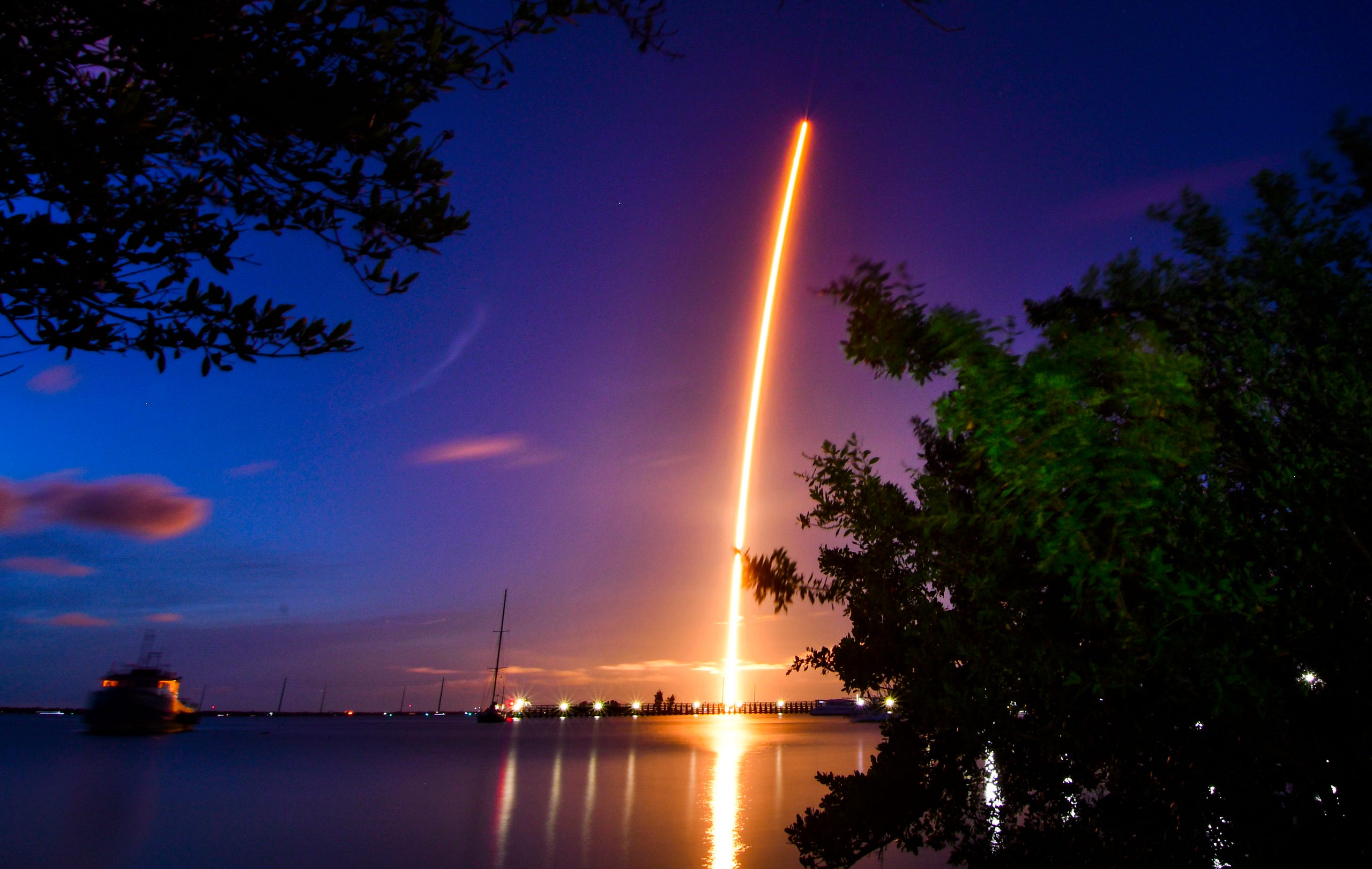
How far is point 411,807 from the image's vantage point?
79.5 feet

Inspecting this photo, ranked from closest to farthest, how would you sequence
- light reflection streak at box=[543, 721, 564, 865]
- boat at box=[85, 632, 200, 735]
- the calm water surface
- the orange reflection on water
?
the orange reflection on water < the calm water surface < light reflection streak at box=[543, 721, 564, 865] < boat at box=[85, 632, 200, 735]

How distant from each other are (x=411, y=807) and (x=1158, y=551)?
2617cm

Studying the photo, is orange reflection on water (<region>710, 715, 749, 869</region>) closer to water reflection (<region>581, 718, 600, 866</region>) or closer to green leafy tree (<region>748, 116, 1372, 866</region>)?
water reflection (<region>581, 718, 600, 866</region>)

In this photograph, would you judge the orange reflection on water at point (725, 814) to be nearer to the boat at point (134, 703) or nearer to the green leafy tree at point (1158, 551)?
the green leafy tree at point (1158, 551)

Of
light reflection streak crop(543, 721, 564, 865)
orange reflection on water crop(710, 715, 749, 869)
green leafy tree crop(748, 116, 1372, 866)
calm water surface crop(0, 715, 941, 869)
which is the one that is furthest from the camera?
light reflection streak crop(543, 721, 564, 865)

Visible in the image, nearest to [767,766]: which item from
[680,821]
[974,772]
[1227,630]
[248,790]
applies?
[680,821]

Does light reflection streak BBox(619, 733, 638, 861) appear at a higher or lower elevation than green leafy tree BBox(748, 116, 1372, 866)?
lower

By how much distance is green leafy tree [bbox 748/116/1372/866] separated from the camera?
327 centimetres

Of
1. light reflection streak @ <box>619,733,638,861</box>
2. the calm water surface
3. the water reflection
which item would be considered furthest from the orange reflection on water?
the water reflection

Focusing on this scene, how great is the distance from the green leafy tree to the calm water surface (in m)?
11.0

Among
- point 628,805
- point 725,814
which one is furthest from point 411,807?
point 725,814

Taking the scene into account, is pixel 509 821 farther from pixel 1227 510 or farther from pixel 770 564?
pixel 1227 510

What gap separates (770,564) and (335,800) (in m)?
27.1

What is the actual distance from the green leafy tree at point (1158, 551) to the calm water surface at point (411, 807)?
11.0 meters
